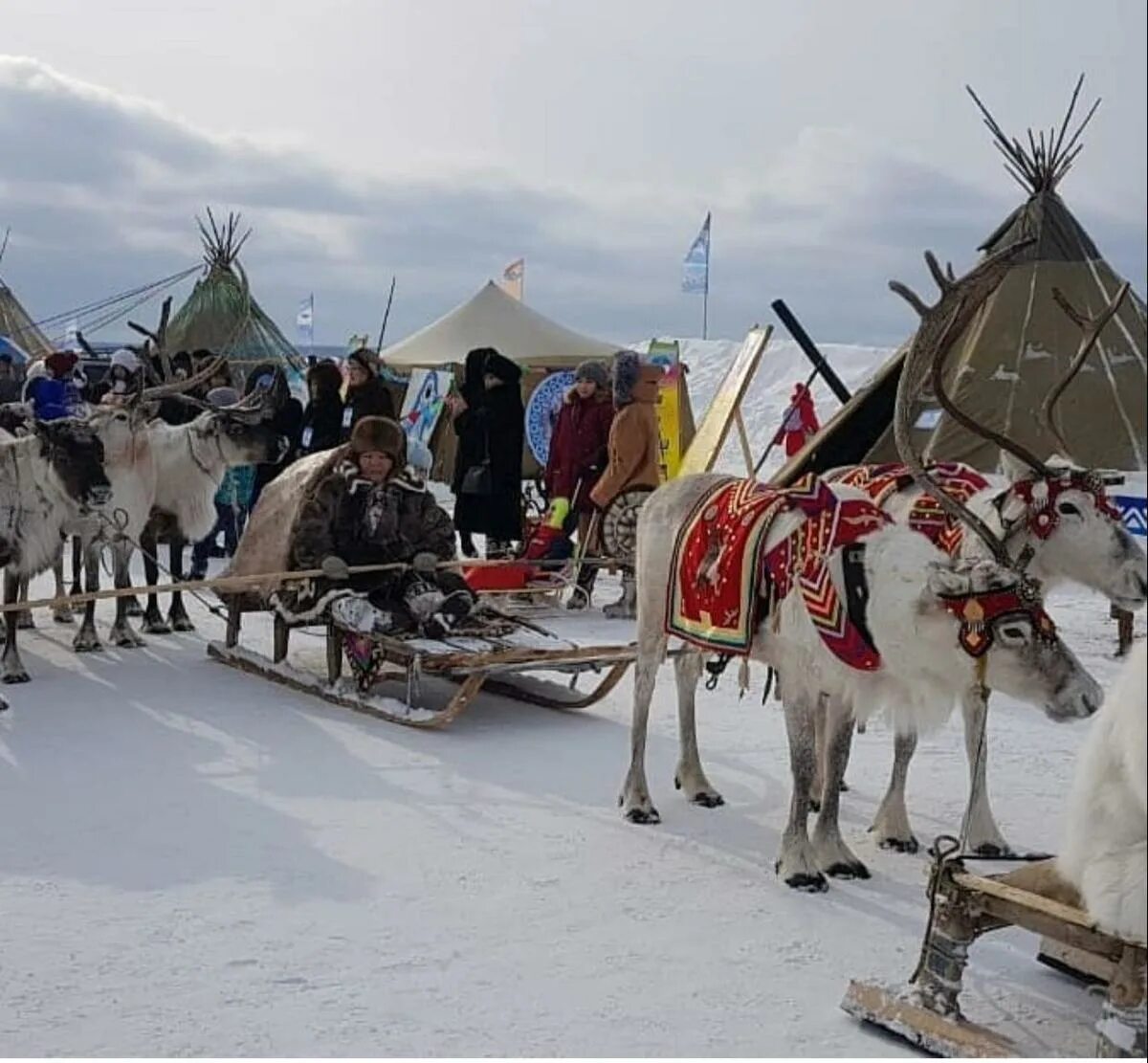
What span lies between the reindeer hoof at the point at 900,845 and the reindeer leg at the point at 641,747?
2.37 feet

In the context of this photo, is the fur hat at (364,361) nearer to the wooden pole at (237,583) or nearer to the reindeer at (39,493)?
A: the reindeer at (39,493)

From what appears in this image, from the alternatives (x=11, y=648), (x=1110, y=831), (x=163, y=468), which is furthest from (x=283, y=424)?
(x=1110, y=831)

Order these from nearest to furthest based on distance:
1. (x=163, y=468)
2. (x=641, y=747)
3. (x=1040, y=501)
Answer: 1. (x=1040, y=501)
2. (x=641, y=747)
3. (x=163, y=468)

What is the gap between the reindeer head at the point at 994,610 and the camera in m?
3.50

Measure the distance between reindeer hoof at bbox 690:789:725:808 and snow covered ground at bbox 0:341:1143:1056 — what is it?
0.09m

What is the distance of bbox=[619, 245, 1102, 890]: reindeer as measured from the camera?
11.5 feet

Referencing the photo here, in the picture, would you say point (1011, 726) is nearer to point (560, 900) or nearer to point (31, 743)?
point (560, 900)

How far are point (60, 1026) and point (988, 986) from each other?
212 cm

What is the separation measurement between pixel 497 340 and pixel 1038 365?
693cm

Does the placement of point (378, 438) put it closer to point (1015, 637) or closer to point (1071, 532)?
point (1071, 532)

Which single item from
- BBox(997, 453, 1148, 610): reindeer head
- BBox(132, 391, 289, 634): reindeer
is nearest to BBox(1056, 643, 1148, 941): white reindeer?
BBox(997, 453, 1148, 610): reindeer head

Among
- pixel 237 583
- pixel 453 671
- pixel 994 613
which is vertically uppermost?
pixel 994 613

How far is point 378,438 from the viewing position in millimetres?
6449

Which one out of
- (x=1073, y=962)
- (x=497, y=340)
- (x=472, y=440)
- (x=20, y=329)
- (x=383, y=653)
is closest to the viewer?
(x=1073, y=962)
